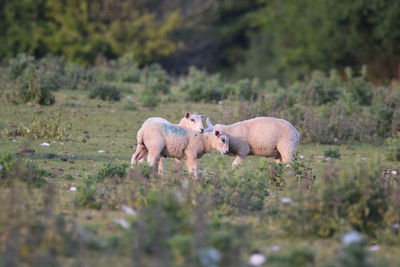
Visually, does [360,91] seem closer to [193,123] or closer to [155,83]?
[155,83]

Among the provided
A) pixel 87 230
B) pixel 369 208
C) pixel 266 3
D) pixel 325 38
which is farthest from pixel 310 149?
pixel 266 3

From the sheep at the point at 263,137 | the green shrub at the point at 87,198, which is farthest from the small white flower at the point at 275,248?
the sheep at the point at 263,137

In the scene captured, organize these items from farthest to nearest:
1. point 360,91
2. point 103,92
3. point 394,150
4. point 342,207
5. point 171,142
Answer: point 360,91 < point 103,92 < point 394,150 < point 171,142 < point 342,207

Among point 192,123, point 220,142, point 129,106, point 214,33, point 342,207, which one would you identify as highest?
point 214,33

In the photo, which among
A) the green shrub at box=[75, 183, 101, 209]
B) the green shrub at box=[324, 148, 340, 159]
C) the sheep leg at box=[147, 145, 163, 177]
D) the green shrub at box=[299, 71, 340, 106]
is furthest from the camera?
the green shrub at box=[299, 71, 340, 106]

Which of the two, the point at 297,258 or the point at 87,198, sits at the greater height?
the point at 87,198

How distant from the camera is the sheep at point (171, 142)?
11.7 m

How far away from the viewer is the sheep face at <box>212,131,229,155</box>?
1203cm

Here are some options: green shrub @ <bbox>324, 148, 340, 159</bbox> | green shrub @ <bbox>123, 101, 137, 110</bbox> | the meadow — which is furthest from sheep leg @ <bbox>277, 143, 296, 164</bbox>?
green shrub @ <bbox>123, 101, 137, 110</bbox>

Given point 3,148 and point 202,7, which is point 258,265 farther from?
point 202,7

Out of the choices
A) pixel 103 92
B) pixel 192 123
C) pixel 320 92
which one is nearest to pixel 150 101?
pixel 103 92

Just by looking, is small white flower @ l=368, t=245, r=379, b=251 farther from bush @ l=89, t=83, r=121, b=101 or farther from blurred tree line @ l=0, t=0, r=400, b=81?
blurred tree line @ l=0, t=0, r=400, b=81

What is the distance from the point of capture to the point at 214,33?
4475 cm

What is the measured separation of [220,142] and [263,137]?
1013 millimetres
